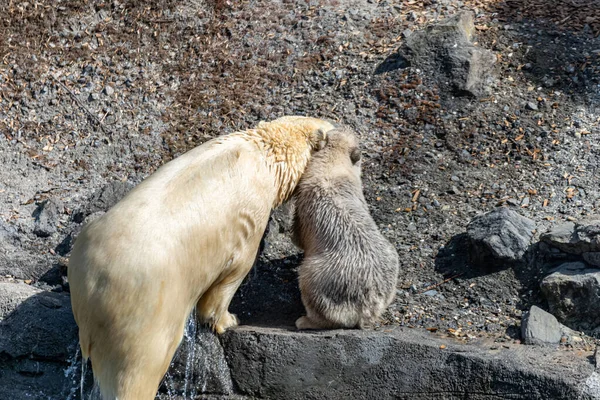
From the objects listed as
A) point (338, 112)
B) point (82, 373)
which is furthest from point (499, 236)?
point (82, 373)

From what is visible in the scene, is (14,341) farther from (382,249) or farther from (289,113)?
(289,113)

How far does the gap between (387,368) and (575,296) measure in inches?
62.5

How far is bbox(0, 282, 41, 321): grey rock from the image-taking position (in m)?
5.77

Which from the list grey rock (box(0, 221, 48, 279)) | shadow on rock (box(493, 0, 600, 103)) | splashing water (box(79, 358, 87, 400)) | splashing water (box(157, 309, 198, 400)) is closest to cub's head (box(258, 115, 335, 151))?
splashing water (box(157, 309, 198, 400))

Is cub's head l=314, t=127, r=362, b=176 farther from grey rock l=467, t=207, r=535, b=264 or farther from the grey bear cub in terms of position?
grey rock l=467, t=207, r=535, b=264

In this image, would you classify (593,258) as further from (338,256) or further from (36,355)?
(36,355)

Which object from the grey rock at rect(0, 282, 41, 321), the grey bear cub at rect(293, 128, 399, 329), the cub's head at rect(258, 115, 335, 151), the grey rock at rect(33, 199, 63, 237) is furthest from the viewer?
the grey rock at rect(33, 199, 63, 237)

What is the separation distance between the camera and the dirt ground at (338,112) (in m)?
6.61

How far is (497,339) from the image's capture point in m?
5.58

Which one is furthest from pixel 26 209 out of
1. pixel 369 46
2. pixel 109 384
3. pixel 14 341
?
pixel 369 46

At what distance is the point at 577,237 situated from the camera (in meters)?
5.93

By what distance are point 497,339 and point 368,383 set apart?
3.34ft

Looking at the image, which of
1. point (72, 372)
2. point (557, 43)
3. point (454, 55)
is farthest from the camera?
point (557, 43)

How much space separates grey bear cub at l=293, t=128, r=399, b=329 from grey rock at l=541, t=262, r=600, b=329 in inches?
46.0
